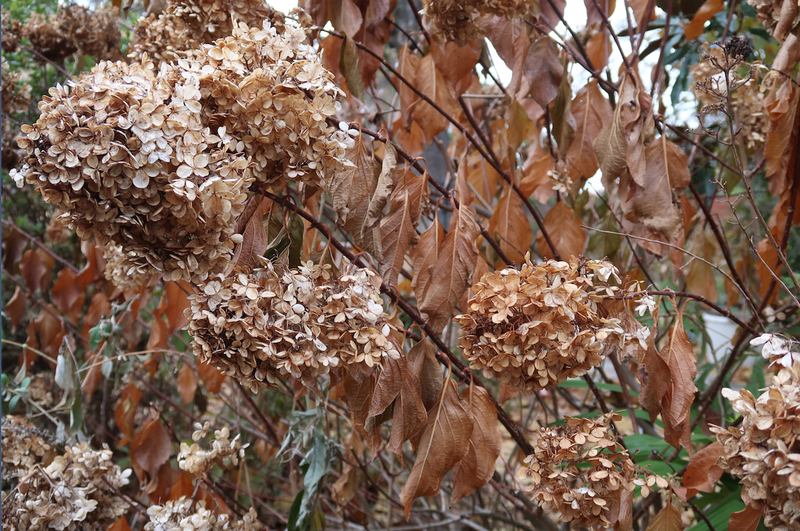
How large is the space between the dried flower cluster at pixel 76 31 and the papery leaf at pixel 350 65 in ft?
3.53

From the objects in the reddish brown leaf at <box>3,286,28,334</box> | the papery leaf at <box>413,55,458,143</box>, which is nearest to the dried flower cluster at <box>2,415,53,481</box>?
the reddish brown leaf at <box>3,286,28,334</box>

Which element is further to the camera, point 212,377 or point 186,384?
point 186,384

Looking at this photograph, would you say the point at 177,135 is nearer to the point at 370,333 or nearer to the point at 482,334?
the point at 370,333

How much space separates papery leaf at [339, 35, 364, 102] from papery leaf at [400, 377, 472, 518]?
1.80 ft

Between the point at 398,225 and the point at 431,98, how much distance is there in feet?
1.30

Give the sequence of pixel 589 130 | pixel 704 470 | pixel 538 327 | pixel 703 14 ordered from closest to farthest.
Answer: pixel 538 327
pixel 704 470
pixel 589 130
pixel 703 14

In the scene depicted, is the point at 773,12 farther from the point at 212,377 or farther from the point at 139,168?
the point at 212,377

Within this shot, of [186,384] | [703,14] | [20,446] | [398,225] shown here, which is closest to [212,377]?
[186,384]

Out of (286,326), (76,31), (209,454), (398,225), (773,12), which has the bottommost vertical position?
(209,454)

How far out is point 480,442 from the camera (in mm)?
818

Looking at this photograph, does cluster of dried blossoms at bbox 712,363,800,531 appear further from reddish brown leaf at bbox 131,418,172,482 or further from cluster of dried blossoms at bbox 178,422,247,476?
reddish brown leaf at bbox 131,418,172,482

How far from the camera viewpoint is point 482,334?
0.69 m

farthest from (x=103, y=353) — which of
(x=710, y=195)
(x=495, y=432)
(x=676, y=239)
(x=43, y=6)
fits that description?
(x=710, y=195)

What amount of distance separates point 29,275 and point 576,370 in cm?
161
